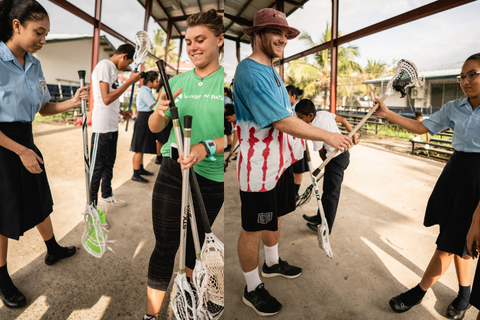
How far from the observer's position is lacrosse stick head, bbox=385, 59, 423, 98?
120 cm

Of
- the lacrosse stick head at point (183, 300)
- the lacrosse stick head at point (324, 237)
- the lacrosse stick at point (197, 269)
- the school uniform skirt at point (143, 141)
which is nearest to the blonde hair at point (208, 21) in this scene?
the lacrosse stick at point (197, 269)

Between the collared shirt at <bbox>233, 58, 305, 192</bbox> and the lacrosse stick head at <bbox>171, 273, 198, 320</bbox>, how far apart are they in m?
0.52

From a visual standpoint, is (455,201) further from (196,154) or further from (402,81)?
(196,154)

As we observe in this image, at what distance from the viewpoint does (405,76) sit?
1211 mm

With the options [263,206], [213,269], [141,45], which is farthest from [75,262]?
[141,45]

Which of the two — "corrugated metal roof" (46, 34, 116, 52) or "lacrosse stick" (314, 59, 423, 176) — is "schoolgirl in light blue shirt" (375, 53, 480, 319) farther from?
"corrugated metal roof" (46, 34, 116, 52)

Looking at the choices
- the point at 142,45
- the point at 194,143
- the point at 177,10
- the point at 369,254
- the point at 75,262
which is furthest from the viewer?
the point at 75,262

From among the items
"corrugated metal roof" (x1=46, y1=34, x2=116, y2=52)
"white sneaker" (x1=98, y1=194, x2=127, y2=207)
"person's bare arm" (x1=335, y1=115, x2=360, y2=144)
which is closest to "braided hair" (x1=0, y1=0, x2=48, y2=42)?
"corrugated metal roof" (x1=46, y1=34, x2=116, y2=52)

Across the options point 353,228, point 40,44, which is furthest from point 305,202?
point 40,44

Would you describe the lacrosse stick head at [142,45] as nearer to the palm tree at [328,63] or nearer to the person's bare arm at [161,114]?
the person's bare arm at [161,114]

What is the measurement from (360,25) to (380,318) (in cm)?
152

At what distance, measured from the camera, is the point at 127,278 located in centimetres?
159

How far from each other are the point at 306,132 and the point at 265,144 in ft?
0.70

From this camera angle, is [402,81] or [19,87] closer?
[19,87]
